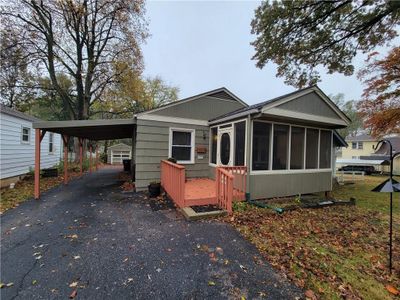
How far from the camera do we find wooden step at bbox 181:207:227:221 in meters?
4.51

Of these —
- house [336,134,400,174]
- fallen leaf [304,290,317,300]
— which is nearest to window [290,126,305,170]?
fallen leaf [304,290,317,300]

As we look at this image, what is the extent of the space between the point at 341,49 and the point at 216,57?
16.8 metres

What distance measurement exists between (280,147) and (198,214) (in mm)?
3773

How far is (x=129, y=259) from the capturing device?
2973 mm

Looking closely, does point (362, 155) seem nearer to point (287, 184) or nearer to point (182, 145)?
point (287, 184)

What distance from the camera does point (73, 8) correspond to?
11.4 m

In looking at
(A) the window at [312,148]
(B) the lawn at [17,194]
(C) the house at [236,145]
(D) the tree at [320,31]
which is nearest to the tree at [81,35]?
(B) the lawn at [17,194]

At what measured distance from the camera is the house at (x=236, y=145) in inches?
229

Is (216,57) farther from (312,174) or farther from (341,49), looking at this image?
(312,174)

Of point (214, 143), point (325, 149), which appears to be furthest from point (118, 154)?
point (325, 149)

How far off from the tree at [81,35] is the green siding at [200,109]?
A: 915 centimetres

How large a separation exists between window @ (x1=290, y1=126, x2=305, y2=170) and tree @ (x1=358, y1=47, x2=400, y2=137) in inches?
310

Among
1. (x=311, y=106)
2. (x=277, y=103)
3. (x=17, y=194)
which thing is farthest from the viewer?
(x=17, y=194)

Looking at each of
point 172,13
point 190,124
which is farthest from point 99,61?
point 190,124
